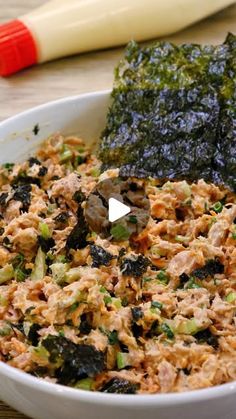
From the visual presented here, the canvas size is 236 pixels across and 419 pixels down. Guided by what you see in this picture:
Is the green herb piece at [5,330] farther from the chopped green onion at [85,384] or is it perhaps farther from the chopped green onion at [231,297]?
the chopped green onion at [231,297]

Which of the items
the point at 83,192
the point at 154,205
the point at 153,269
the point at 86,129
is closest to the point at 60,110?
the point at 86,129

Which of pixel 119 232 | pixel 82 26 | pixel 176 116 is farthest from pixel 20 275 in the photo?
pixel 82 26

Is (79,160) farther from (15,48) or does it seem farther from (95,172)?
(15,48)

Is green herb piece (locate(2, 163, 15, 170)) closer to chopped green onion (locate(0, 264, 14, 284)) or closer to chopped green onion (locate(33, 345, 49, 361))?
chopped green onion (locate(0, 264, 14, 284))

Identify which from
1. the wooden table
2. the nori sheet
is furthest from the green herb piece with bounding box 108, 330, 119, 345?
the wooden table

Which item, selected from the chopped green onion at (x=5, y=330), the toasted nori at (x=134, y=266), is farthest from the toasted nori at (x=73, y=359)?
the toasted nori at (x=134, y=266)
